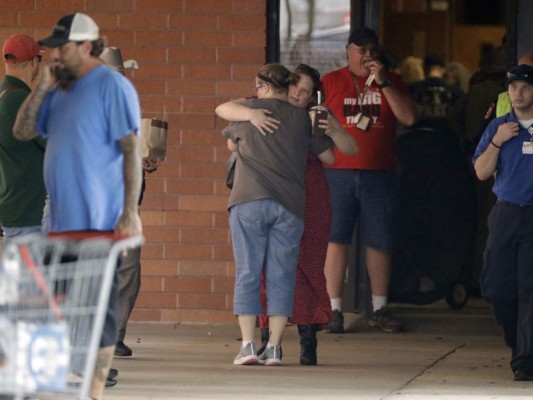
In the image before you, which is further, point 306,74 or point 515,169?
point 306,74

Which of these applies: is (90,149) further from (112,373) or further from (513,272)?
(513,272)

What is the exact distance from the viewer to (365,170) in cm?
1038

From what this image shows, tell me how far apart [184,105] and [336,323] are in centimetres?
192

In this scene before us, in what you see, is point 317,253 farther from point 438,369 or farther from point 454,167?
point 454,167

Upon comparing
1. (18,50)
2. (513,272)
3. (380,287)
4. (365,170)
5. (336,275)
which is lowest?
(380,287)

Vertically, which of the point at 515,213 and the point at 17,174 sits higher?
the point at 17,174

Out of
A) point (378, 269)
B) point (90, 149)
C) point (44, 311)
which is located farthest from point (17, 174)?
point (378, 269)

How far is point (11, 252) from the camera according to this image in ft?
16.6

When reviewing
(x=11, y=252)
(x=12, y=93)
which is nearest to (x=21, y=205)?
(x=12, y=93)

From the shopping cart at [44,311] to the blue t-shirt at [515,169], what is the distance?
3.37m

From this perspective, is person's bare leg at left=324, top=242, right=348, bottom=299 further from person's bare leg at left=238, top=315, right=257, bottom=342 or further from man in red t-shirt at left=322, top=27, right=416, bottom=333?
person's bare leg at left=238, top=315, right=257, bottom=342

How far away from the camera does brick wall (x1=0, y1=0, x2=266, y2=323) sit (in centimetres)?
1046

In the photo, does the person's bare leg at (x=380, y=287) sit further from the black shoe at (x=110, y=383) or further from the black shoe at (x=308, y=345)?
the black shoe at (x=110, y=383)

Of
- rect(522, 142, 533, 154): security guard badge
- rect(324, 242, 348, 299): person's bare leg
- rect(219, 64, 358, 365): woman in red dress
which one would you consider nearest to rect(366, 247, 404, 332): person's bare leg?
rect(324, 242, 348, 299): person's bare leg
